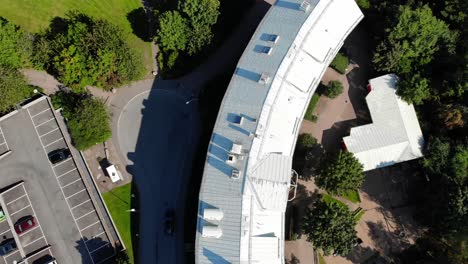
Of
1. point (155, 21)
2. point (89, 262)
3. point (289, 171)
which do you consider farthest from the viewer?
point (155, 21)

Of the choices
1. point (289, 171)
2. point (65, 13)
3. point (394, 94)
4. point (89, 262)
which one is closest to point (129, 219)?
point (89, 262)

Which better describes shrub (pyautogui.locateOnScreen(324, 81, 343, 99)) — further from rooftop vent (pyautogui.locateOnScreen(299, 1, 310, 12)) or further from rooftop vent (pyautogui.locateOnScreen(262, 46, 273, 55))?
rooftop vent (pyautogui.locateOnScreen(262, 46, 273, 55))

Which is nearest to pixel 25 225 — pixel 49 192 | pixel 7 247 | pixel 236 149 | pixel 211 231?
pixel 7 247

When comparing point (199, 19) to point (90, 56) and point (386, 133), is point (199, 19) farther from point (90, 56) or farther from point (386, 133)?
point (386, 133)

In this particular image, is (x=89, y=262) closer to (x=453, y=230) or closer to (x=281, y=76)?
(x=281, y=76)

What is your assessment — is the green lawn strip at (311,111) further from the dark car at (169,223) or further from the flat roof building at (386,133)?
the dark car at (169,223)

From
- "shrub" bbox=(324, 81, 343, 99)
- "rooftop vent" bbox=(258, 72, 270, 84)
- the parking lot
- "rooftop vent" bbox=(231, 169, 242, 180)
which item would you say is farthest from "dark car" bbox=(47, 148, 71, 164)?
"shrub" bbox=(324, 81, 343, 99)
